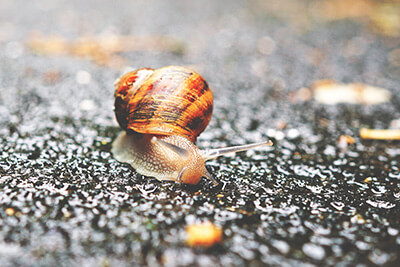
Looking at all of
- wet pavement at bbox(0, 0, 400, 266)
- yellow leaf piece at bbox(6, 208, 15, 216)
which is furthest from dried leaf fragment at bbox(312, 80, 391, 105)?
yellow leaf piece at bbox(6, 208, 15, 216)

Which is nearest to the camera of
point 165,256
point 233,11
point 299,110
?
point 165,256

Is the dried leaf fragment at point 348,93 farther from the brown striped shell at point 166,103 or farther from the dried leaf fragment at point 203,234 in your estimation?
the dried leaf fragment at point 203,234

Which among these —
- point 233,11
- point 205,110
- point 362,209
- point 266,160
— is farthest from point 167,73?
point 233,11

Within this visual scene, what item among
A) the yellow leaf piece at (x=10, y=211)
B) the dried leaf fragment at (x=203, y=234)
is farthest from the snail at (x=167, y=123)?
the yellow leaf piece at (x=10, y=211)

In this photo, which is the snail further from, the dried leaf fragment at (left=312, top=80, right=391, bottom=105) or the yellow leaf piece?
the dried leaf fragment at (left=312, top=80, right=391, bottom=105)

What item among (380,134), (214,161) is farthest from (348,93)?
(214,161)

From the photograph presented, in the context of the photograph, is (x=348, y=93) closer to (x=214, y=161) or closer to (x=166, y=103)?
(x=214, y=161)

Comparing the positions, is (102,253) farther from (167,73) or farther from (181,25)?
(181,25)
